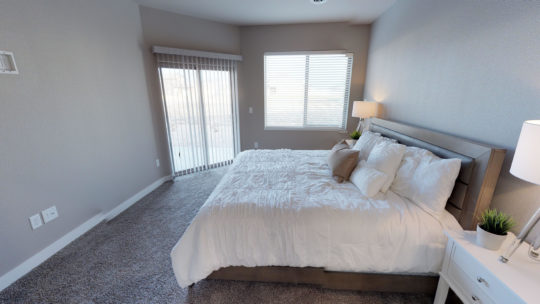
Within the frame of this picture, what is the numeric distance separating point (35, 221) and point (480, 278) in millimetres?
3153

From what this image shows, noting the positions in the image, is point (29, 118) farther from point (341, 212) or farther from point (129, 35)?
point (341, 212)

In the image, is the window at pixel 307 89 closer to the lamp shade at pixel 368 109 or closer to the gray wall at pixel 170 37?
the gray wall at pixel 170 37

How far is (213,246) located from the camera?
1445 mm

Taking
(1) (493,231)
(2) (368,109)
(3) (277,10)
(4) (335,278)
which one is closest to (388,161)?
(1) (493,231)

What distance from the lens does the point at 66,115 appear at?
200 cm

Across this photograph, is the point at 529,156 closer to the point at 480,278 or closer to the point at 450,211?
the point at 480,278

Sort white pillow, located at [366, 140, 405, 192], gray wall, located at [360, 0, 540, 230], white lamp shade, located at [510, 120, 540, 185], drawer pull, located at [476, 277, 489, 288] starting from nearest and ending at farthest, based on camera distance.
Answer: white lamp shade, located at [510, 120, 540, 185]
drawer pull, located at [476, 277, 489, 288]
gray wall, located at [360, 0, 540, 230]
white pillow, located at [366, 140, 405, 192]

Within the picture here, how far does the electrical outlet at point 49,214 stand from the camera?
183 centimetres

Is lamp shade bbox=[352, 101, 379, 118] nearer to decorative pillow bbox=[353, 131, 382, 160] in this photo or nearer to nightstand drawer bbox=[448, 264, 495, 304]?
decorative pillow bbox=[353, 131, 382, 160]

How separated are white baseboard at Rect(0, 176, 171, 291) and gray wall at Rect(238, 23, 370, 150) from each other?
2353mm

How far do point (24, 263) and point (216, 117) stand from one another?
2.86 metres

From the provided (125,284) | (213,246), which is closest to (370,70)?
(213,246)

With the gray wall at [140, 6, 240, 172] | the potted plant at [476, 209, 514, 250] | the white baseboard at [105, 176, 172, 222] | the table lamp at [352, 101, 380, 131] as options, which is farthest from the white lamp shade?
the gray wall at [140, 6, 240, 172]

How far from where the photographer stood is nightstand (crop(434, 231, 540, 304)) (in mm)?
879
